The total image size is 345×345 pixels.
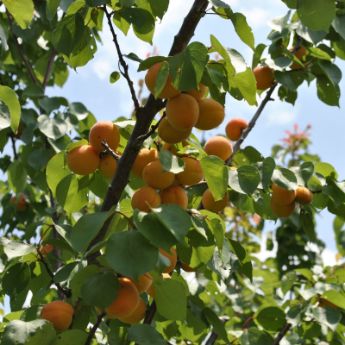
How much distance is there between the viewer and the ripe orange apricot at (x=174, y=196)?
1.22 meters

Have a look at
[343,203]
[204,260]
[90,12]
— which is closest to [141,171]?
[204,260]

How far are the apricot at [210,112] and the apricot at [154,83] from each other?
0.10 m

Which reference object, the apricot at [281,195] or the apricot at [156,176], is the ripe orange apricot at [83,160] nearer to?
the apricot at [156,176]

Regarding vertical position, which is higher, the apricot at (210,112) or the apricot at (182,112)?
the apricot at (210,112)

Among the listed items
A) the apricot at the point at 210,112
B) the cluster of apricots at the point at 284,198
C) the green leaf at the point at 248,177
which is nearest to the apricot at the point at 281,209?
the cluster of apricots at the point at 284,198

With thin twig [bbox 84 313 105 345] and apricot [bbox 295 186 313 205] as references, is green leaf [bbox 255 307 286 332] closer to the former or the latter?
apricot [bbox 295 186 313 205]

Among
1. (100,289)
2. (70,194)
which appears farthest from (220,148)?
(100,289)

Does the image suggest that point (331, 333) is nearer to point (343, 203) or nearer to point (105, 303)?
point (343, 203)

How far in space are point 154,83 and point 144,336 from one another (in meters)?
0.51

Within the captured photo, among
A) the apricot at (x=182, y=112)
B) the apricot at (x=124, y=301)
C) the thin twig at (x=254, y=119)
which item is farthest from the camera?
the thin twig at (x=254, y=119)

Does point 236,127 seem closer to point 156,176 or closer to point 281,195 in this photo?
point 281,195

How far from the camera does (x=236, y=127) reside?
208 cm

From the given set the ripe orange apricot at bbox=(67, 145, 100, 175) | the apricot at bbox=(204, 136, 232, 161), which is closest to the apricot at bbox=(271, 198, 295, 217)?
the apricot at bbox=(204, 136, 232, 161)

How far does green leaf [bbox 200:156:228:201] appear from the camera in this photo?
1.25 m
